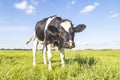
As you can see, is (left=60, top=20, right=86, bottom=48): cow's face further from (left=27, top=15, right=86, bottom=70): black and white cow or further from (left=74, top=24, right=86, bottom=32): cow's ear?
(left=74, top=24, right=86, bottom=32): cow's ear

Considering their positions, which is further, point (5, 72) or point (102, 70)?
point (102, 70)

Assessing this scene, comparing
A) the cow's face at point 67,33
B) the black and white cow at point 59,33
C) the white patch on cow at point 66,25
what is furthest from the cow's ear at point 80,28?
the white patch on cow at point 66,25

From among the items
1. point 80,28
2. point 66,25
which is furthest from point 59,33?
point 80,28

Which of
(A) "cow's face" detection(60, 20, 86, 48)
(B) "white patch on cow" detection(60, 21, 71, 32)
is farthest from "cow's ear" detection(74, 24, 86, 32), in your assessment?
(B) "white patch on cow" detection(60, 21, 71, 32)

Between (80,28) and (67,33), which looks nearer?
(67,33)

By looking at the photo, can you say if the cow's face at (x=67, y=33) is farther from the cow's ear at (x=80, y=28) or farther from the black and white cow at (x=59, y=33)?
the cow's ear at (x=80, y=28)

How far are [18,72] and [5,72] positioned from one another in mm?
700

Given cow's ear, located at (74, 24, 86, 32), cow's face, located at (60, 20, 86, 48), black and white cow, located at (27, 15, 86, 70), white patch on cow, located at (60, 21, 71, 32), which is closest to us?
cow's face, located at (60, 20, 86, 48)

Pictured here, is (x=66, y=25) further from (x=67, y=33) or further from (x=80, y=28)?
(x=80, y=28)

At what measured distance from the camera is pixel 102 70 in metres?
10.9

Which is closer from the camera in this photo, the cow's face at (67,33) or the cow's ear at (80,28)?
the cow's face at (67,33)

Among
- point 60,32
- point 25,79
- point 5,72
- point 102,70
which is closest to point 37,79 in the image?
point 25,79

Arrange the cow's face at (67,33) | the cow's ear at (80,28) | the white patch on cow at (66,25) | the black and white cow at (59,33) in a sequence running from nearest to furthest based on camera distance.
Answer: the cow's face at (67,33), the black and white cow at (59,33), the white patch on cow at (66,25), the cow's ear at (80,28)

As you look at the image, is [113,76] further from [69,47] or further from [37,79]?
[37,79]
